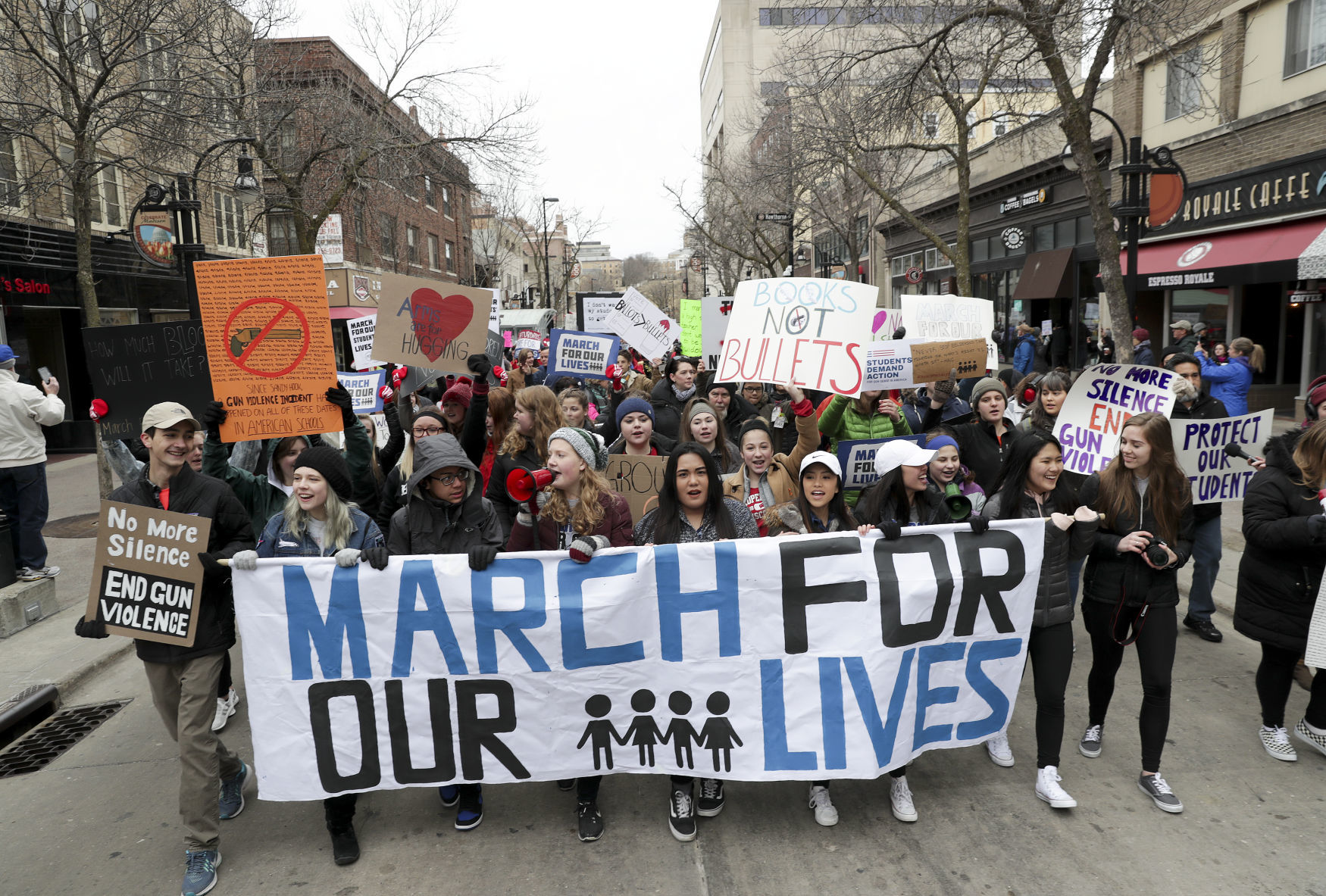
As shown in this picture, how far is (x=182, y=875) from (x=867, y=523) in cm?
353

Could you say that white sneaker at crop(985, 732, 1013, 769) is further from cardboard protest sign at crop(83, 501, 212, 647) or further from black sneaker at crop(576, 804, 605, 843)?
cardboard protest sign at crop(83, 501, 212, 647)

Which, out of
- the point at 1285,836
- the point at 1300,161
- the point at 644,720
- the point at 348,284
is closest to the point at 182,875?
the point at 644,720

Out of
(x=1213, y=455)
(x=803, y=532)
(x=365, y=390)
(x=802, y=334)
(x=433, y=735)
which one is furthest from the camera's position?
(x=365, y=390)

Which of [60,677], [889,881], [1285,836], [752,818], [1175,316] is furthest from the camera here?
[1175,316]

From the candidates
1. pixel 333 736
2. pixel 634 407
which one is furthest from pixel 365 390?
pixel 333 736

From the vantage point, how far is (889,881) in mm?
3436

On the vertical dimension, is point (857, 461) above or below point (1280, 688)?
above

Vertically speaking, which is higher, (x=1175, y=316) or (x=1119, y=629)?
(x=1175, y=316)

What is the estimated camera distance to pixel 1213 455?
5.75 m

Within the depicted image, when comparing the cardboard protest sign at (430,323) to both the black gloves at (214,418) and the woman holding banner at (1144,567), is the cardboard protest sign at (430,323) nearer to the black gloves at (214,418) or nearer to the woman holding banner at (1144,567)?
the black gloves at (214,418)

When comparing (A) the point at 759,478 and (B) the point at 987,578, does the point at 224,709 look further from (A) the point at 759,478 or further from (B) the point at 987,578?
(B) the point at 987,578

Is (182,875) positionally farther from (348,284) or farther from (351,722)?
Answer: (348,284)

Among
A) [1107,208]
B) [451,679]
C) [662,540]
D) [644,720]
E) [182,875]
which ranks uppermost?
[1107,208]

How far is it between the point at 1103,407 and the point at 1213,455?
2.60 ft
